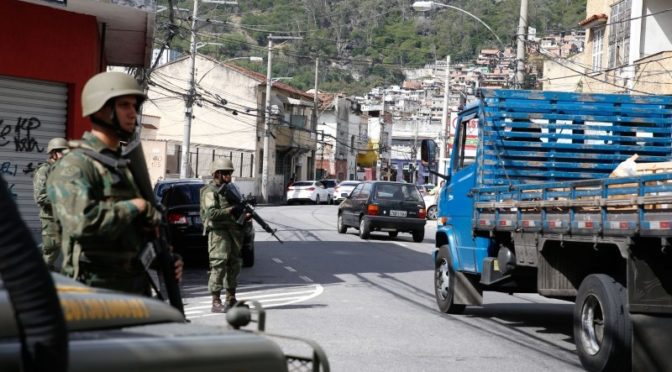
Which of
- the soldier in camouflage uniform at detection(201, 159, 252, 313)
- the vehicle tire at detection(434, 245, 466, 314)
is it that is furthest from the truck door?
the soldier in camouflage uniform at detection(201, 159, 252, 313)

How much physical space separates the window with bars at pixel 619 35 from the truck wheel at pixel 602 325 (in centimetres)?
2854

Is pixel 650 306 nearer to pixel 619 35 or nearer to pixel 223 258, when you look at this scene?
pixel 223 258

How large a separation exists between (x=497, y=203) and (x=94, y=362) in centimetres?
912

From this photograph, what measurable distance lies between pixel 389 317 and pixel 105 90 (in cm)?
854

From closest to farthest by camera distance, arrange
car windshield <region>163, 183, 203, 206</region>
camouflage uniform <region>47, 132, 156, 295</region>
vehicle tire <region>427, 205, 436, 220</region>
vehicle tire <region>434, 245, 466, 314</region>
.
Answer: camouflage uniform <region>47, 132, 156, 295</region> < vehicle tire <region>434, 245, 466, 314</region> < car windshield <region>163, 183, 203, 206</region> < vehicle tire <region>427, 205, 436, 220</region>

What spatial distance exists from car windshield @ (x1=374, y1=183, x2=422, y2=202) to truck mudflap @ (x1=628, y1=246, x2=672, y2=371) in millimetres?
20127

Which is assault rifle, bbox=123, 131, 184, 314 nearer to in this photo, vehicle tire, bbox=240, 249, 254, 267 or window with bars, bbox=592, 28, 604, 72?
vehicle tire, bbox=240, 249, 254, 267

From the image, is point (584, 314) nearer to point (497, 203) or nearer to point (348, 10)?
point (497, 203)

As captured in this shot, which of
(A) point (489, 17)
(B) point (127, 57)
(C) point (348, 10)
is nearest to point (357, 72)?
(C) point (348, 10)

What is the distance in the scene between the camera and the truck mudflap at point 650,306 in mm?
7785

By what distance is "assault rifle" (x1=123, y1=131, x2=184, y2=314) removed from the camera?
4563 mm

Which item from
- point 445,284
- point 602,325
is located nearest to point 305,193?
point 445,284

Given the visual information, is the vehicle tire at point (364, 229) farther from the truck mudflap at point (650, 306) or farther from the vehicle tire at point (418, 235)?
the truck mudflap at point (650, 306)

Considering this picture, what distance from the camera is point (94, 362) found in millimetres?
2627
